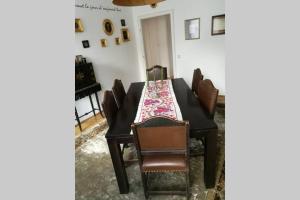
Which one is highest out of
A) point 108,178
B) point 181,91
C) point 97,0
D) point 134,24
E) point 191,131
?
point 97,0

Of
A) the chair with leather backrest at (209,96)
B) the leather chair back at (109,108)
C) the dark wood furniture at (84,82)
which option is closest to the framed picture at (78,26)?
the dark wood furniture at (84,82)

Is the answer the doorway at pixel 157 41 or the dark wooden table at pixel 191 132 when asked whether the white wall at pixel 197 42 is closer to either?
the doorway at pixel 157 41

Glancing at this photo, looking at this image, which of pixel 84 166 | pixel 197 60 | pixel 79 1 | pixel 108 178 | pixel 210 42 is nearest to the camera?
pixel 108 178

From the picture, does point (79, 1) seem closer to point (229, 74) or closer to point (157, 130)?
point (157, 130)

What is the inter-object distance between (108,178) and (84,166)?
41 centimetres

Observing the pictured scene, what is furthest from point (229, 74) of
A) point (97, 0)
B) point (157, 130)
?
A: point (97, 0)

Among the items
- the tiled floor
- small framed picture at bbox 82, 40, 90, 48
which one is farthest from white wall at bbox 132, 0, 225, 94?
the tiled floor

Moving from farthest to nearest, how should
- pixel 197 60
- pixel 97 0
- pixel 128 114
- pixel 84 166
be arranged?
pixel 197 60 < pixel 97 0 < pixel 84 166 < pixel 128 114

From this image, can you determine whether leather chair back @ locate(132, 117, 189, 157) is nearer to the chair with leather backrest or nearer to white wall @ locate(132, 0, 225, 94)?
the chair with leather backrest

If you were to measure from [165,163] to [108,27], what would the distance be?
3.18 metres

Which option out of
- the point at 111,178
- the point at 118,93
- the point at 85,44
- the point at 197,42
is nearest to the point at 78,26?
the point at 85,44

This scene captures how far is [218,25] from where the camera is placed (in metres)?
→ 3.45

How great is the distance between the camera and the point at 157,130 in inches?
47.3

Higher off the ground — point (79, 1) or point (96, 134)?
point (79, 1)
